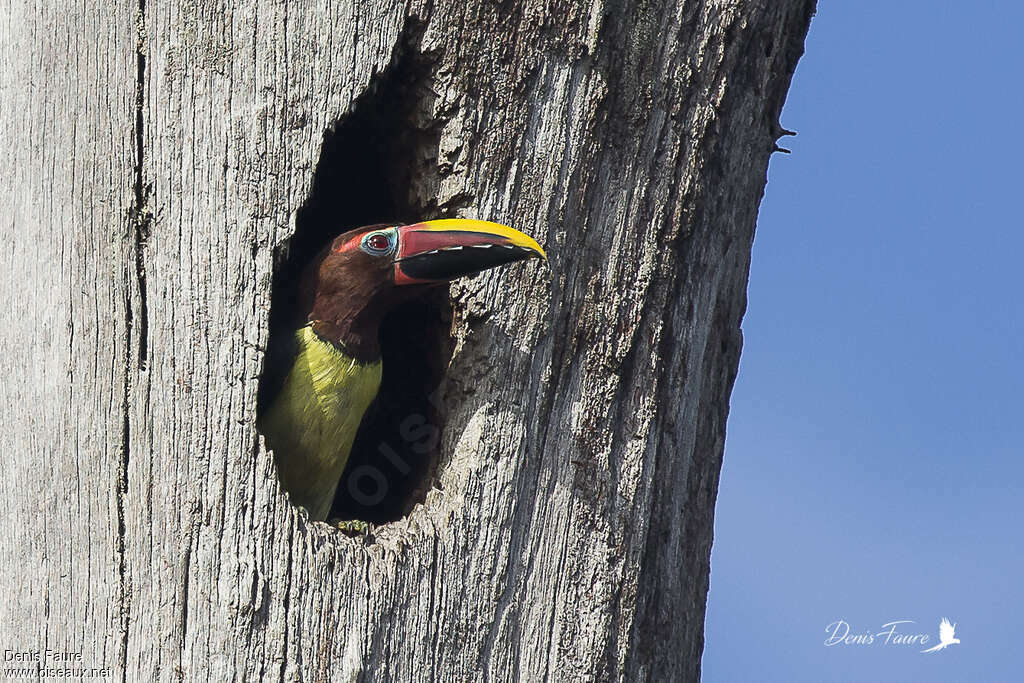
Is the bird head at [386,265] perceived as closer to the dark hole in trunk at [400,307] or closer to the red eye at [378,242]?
the red eye at [378,242]

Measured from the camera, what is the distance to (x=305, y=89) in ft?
12.1

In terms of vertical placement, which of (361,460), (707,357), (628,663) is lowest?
(628,663)

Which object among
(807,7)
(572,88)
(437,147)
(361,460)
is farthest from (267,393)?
(807,7)

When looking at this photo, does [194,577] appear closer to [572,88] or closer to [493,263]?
[493,263]

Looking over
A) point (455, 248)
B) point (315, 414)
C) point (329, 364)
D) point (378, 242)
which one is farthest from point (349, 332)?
point (455, 248)

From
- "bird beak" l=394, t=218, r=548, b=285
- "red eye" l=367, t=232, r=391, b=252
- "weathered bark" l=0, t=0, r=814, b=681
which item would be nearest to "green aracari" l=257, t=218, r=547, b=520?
"red eye" l=367, t=232, r=391, b=252

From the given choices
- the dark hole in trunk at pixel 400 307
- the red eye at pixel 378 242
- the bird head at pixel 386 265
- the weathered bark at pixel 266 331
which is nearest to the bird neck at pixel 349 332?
the bird head at pixel 386 265

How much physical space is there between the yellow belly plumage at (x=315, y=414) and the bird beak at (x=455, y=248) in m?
0.50

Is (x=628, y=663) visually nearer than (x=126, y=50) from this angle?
No

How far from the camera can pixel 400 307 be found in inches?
194

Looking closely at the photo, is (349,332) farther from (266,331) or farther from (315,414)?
(266,331)

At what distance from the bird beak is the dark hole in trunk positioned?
0.36ft

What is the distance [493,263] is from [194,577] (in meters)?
1.17

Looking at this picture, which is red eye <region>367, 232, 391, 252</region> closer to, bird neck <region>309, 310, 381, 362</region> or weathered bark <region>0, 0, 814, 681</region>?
weathered bark <region>0, 0, 814, 681</region>
